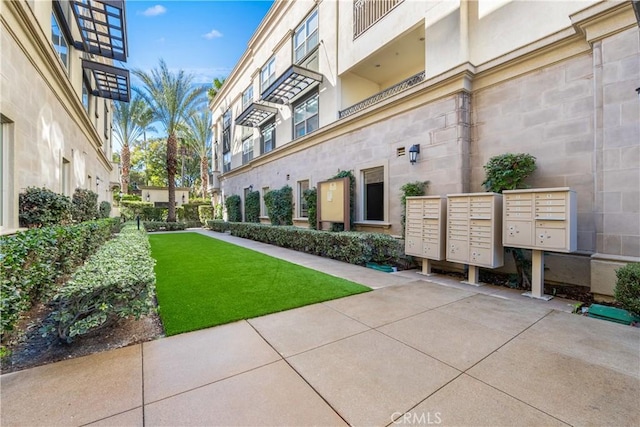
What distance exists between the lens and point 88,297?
9.45ft

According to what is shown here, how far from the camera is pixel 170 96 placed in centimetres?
2005

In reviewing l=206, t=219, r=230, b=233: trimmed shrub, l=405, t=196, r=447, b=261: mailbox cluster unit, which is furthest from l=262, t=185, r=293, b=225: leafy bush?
l=405, t=196, r=447, b=261: mailbox cluster unit

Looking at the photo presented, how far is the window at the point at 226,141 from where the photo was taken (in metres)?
23.9

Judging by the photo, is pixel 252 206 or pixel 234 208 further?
pixel 234 208

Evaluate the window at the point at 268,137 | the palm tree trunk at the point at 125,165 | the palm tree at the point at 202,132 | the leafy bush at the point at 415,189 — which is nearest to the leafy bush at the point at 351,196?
the leafy bush at the point at 415,189

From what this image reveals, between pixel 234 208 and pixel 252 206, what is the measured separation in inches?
133

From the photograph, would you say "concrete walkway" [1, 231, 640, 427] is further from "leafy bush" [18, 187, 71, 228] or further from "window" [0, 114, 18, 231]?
"leafy bush" [18, 187, 71, 228]

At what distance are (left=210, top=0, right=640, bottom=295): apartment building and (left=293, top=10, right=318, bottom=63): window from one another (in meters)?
0.09

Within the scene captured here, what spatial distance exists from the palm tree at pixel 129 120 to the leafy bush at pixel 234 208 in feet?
45.0

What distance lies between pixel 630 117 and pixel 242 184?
19.0m

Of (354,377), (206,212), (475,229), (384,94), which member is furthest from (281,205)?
(206,212)

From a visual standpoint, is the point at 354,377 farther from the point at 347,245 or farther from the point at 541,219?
the point at 347,245

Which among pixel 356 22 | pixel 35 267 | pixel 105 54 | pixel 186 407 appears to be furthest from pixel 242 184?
pixel 186 407

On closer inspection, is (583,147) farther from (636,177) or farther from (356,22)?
(356,22)
